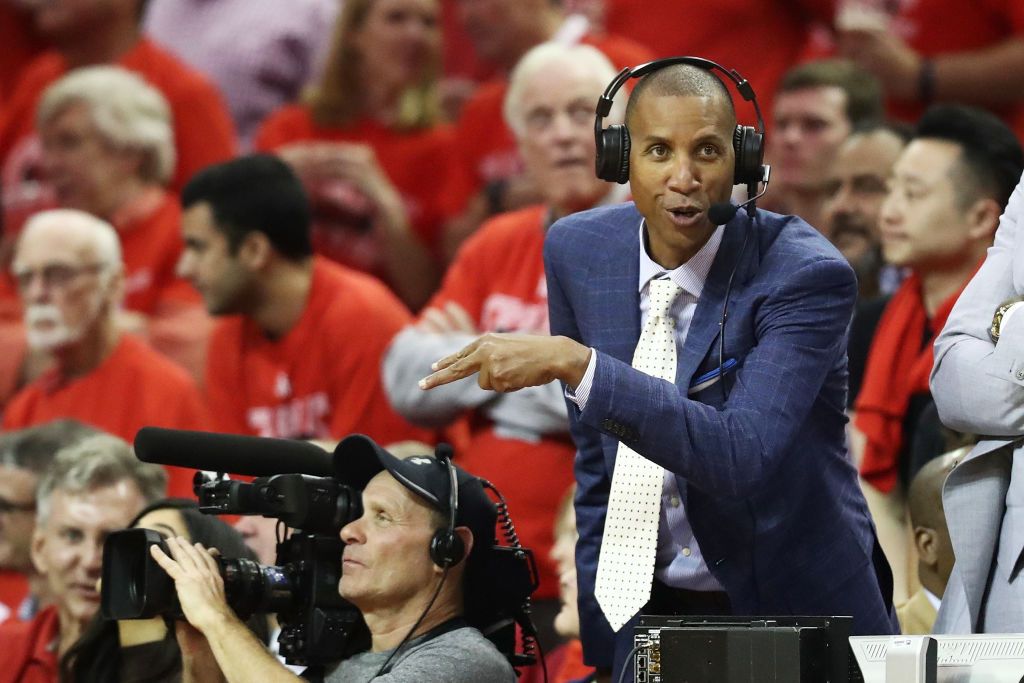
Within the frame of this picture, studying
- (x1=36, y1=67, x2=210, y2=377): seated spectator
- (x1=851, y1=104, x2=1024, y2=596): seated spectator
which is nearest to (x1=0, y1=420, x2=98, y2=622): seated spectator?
(x1=36, y1=67, x2=210, y2=377): seated spectator

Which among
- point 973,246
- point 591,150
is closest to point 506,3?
point 591,150

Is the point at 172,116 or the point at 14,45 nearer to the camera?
the point at 172,116

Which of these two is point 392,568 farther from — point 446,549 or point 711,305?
point 711,305

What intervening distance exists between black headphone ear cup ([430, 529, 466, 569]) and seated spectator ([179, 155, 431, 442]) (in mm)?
2044

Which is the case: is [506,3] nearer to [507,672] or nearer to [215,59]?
[215,59]

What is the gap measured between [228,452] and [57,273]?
9.14 ft

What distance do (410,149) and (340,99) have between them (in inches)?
12.3

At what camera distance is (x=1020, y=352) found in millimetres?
2945

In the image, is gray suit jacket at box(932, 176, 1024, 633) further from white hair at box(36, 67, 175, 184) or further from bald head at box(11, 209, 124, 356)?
white hair at box(36, 67, 175, 184)

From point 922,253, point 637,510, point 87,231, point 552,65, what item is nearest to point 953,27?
point 552,65

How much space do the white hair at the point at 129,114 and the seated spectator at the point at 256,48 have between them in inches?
34.9

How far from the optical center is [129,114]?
647 cm

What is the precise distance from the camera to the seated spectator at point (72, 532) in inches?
168

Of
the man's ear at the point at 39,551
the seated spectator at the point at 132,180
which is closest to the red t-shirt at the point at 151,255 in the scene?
the seated spectator at the point at 132,180
